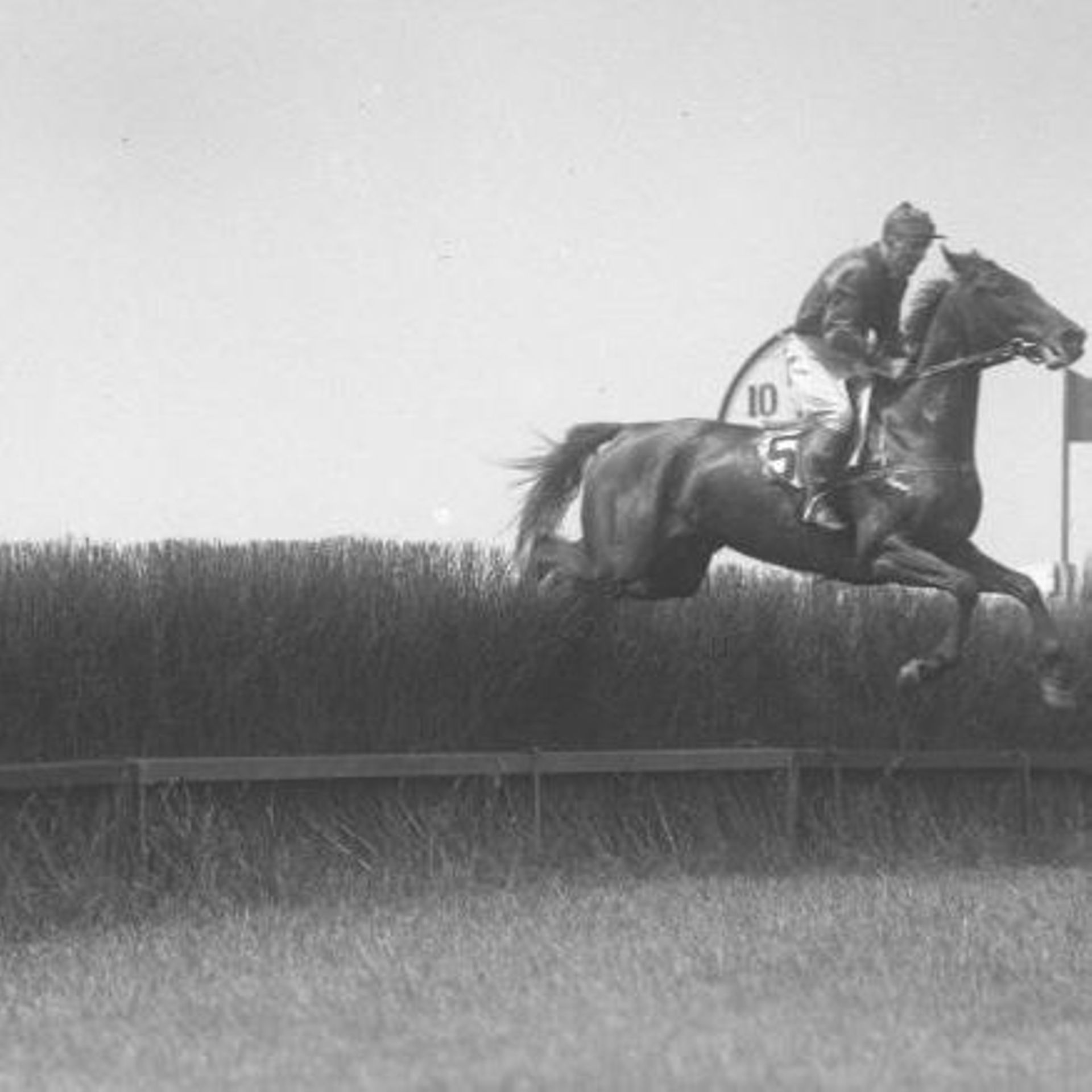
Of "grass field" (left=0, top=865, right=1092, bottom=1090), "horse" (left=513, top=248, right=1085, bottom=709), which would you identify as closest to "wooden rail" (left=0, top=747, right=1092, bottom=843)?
"grass field" (left=0, top=865, right=1092, bottom=1090)

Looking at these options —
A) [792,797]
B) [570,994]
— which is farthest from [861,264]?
[570,994]

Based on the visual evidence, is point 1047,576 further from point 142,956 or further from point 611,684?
point 142,956

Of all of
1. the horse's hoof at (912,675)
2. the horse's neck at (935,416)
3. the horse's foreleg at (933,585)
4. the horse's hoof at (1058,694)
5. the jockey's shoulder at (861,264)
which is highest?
the jockey's shoulder at (861,264)

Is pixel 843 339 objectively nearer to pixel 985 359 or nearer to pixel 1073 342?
pixel 985 359

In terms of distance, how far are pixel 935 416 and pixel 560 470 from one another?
2465mm

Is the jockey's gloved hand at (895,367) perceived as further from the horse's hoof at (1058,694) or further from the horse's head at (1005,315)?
the horse's hoof at (1058,694)

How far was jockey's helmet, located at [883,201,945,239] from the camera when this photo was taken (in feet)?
44.6

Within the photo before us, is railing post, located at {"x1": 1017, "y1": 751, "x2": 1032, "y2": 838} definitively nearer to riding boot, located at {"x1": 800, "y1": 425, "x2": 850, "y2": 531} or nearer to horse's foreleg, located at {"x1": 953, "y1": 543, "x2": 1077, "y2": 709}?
horse's foreleg, located at {"x1": 953, "y1": 543, "x2": 1077, "y2": 709}

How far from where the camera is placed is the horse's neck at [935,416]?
13.9 meters

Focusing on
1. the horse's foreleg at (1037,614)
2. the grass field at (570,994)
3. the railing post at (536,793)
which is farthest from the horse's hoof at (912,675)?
the railing post at (536,793)

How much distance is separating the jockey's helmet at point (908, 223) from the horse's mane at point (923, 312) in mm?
556

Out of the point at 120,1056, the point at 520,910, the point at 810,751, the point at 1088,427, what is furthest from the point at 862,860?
the point at 1088,427

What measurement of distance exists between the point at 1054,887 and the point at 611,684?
9.54 ft

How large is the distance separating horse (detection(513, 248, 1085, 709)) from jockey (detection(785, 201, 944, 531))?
0.36ft
